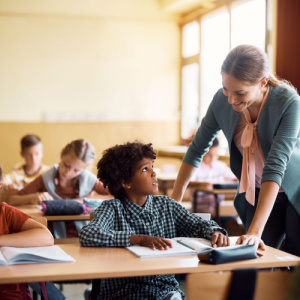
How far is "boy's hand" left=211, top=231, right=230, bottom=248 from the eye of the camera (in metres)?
1.91

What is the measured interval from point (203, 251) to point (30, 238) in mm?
619

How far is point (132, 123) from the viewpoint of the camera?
8336mm

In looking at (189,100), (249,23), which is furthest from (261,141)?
(189,100)

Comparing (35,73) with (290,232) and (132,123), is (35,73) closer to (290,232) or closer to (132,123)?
(132,123)

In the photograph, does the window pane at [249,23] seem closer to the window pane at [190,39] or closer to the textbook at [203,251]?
the window pane at [190,39]

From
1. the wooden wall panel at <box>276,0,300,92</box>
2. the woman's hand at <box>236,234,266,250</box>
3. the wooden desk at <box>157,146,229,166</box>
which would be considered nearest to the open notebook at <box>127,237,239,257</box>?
the woman's hand at <box>236,234,266,250</box>

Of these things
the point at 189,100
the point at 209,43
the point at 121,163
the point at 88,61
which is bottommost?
the point at 121,163

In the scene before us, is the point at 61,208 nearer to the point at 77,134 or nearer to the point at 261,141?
the point at 261,141

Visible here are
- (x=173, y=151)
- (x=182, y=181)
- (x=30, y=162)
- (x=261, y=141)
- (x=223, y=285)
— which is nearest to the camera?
(x=223, y=285)

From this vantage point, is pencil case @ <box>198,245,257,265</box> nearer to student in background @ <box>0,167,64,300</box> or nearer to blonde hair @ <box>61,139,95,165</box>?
student in background @ <box>0,167,64,300</box>

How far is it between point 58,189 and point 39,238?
186 cm

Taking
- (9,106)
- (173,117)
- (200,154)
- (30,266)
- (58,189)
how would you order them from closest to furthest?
(30,266), (200,154), (58,189), (9,106), (173,117)

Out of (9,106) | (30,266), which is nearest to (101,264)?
(30,266)

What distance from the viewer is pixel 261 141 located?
2105 mm
